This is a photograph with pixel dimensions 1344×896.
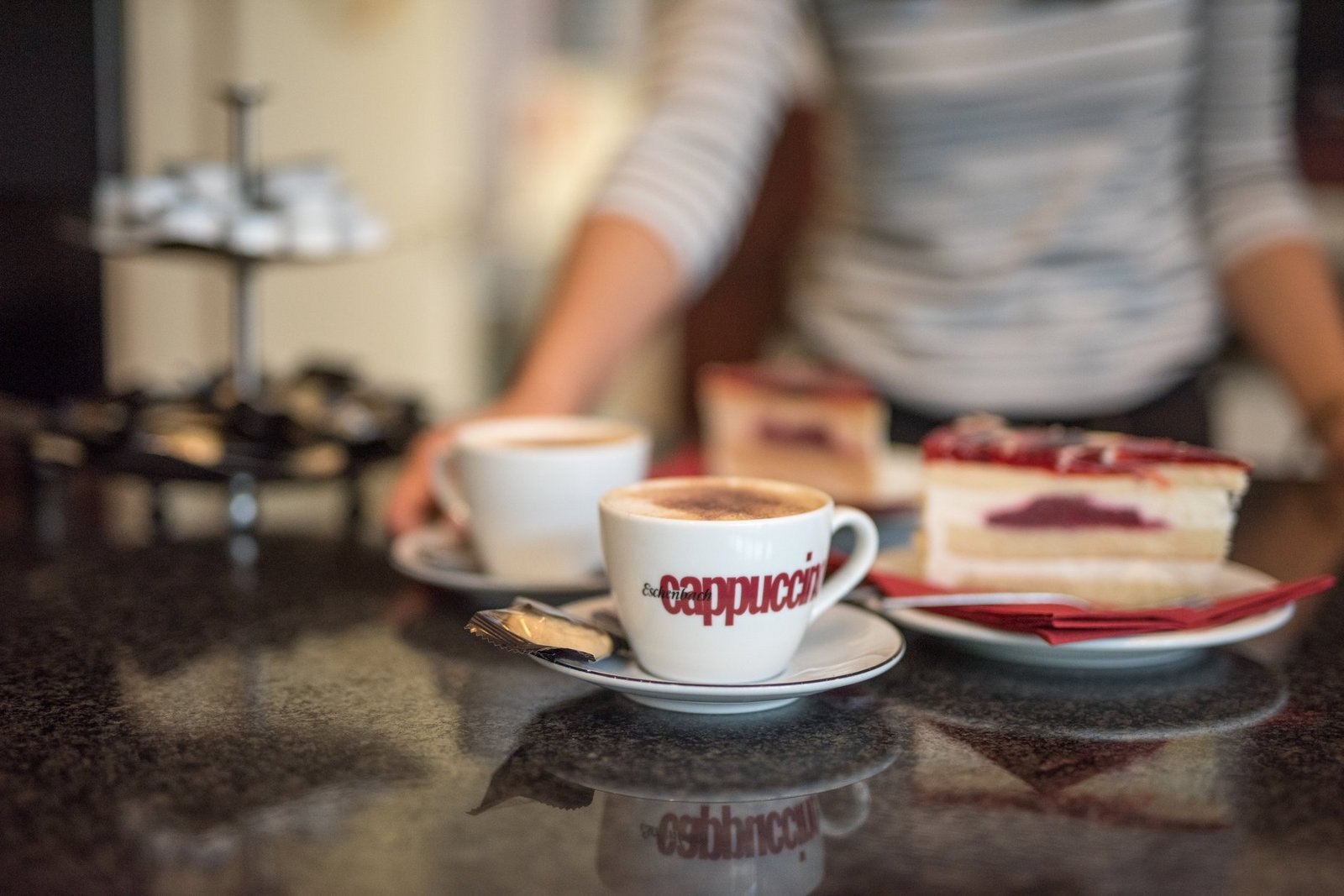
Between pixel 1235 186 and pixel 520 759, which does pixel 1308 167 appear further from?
pixel 520 759

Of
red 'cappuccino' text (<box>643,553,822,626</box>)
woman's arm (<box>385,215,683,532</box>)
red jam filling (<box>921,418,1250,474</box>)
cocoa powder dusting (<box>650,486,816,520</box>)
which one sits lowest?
red 'cappuccino' text (<box>643,553,822,626</box>)

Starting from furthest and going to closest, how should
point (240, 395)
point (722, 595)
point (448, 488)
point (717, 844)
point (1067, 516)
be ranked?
point (240, 395)
point (448, 488)
point (1067, 516)
point (722, 595)
point (717, 844)

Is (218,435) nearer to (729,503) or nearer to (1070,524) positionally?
(729,503)

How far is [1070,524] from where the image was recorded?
0.79 metres

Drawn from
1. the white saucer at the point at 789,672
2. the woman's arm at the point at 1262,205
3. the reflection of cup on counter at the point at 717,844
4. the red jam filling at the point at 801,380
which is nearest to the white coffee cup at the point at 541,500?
the white saucer at the point at 789,672

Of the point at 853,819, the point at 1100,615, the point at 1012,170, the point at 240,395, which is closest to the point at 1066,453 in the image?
the point at 1100,615

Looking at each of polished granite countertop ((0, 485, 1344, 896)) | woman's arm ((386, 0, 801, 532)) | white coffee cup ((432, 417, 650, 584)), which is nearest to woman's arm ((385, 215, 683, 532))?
woman's arm ((386, 0, 801, 532))

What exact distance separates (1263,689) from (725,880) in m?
0.40

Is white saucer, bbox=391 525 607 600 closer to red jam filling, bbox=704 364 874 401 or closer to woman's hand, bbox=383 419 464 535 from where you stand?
woman's hand, bbox=383 419 464 535

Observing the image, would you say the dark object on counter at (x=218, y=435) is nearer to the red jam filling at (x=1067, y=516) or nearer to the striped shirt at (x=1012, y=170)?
the striped shirt at (x=1012, y=170)

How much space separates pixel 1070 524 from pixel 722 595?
0.31m

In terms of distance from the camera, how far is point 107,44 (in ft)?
4.59

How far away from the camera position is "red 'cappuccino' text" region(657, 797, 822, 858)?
471mm

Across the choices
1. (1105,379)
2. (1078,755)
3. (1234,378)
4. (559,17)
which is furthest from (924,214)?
(559,17)
